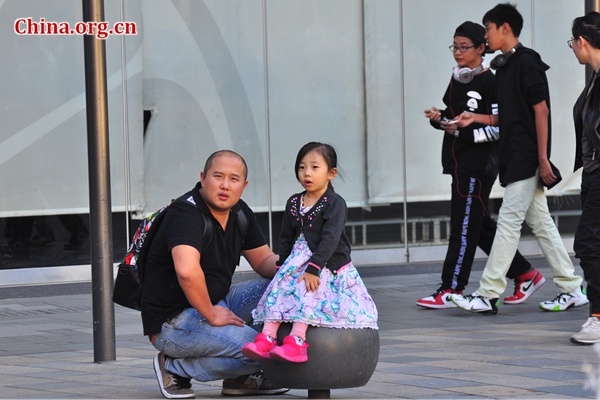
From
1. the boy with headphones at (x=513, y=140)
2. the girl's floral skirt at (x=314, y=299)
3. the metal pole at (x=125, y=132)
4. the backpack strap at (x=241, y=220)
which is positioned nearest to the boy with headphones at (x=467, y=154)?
the boy with headphones at (x=513, y=140)

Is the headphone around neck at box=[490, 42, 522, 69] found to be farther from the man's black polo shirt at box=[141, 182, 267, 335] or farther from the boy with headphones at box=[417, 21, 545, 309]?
the man's black polo shirt at box=[141, 182, 267, 335]

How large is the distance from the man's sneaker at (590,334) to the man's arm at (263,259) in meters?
2.06

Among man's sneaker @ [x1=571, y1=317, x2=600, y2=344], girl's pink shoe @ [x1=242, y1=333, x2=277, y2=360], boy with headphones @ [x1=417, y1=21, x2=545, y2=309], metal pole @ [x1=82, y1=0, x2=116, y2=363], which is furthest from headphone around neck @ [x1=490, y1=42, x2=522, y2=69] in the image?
girl's pink shoe @ [x1=242, y1=333, x2=277, y2=360]

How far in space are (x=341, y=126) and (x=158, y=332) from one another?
7235mm

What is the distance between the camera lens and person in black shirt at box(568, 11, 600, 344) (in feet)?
20.1

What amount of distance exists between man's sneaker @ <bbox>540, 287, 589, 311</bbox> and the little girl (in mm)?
3555

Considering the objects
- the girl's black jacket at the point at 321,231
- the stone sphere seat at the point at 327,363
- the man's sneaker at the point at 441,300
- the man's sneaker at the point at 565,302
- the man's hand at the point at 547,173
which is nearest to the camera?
the stone sphere seat at the point at 327,363

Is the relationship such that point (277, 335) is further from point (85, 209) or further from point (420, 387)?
point (85, 209)

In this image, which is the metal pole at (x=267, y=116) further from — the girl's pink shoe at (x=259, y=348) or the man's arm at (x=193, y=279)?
the girl's pink shoe at (x=259, y=348)

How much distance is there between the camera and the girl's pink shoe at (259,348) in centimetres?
448

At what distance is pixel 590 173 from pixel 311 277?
2475 mm

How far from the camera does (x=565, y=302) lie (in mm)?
7887

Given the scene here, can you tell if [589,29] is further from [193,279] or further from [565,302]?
[193,279]

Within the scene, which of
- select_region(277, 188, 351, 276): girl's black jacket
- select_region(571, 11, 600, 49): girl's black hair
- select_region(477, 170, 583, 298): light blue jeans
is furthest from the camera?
select_region(477, 170, 583, 298): light blue jeans
